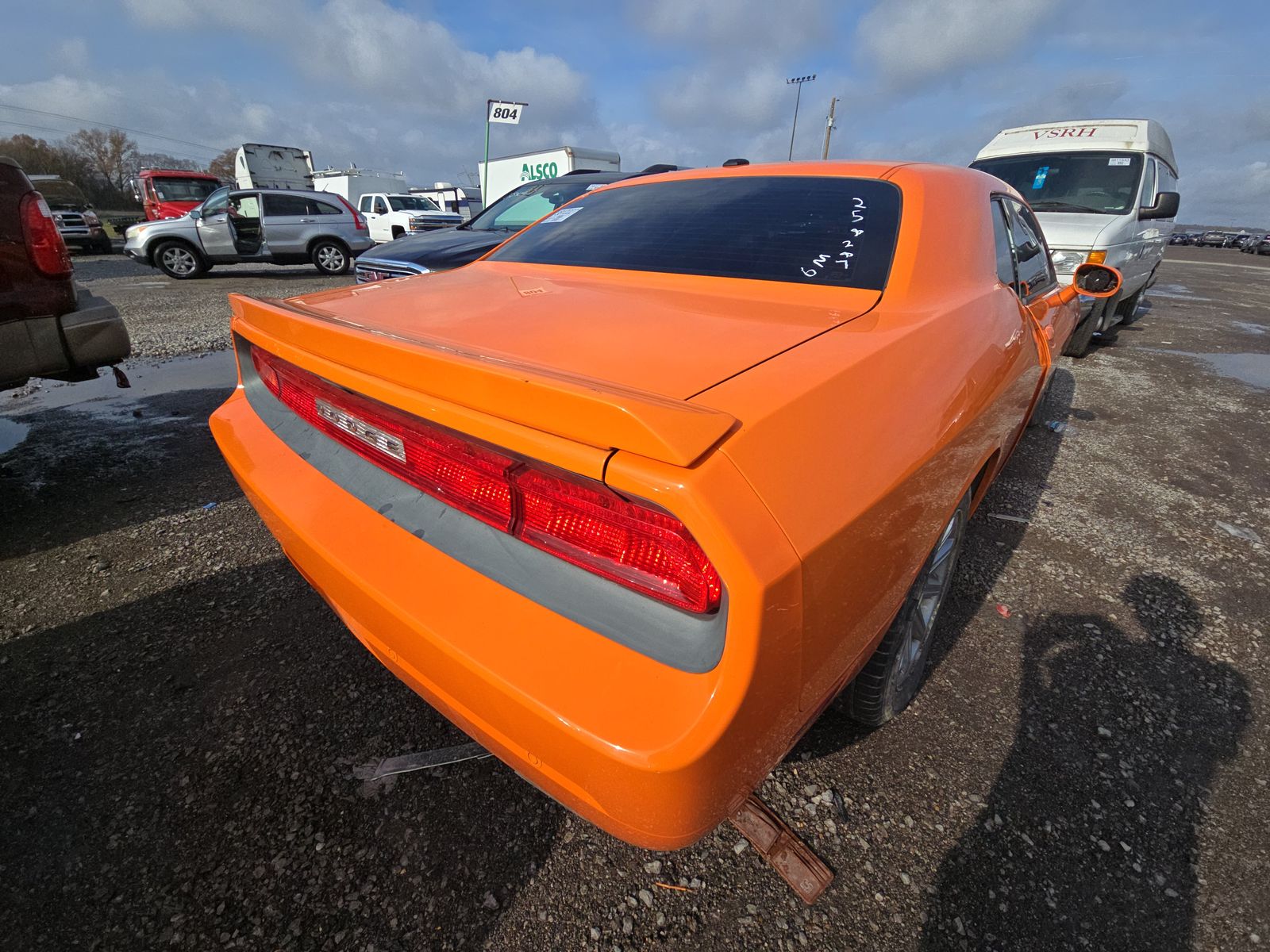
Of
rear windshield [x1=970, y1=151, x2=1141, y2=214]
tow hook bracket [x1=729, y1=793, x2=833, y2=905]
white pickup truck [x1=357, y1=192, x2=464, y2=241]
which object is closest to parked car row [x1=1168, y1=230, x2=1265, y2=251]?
rear windshield [x1=970, y1=151, x2=1141, y2=214]

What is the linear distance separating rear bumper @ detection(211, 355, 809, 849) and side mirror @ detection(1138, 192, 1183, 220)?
8.44 m

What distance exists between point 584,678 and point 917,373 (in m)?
0.95

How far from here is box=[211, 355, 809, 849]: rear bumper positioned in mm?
860

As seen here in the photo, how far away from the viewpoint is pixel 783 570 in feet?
2.73

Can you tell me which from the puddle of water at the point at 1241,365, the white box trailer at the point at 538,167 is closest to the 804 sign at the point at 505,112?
the white box trailer at the point at 538,167

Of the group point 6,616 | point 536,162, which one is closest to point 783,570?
point 6,616

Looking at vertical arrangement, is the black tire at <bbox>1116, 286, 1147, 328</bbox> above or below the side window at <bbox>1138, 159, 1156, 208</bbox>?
below

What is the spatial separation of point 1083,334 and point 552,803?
7037 millimetres

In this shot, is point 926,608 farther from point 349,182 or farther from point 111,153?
point 111,153

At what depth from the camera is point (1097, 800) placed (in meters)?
1.61

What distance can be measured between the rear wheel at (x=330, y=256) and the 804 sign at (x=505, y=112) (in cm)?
845

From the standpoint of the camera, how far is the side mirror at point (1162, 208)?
670 cm

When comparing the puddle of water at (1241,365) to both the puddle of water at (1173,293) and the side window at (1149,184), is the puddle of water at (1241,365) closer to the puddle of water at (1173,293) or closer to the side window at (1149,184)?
the side window at (1149,184)

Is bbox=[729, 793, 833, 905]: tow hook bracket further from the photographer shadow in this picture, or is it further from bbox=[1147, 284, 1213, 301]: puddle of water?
→ bbox=[1147, 284, 1213, 301]: puddle of water
